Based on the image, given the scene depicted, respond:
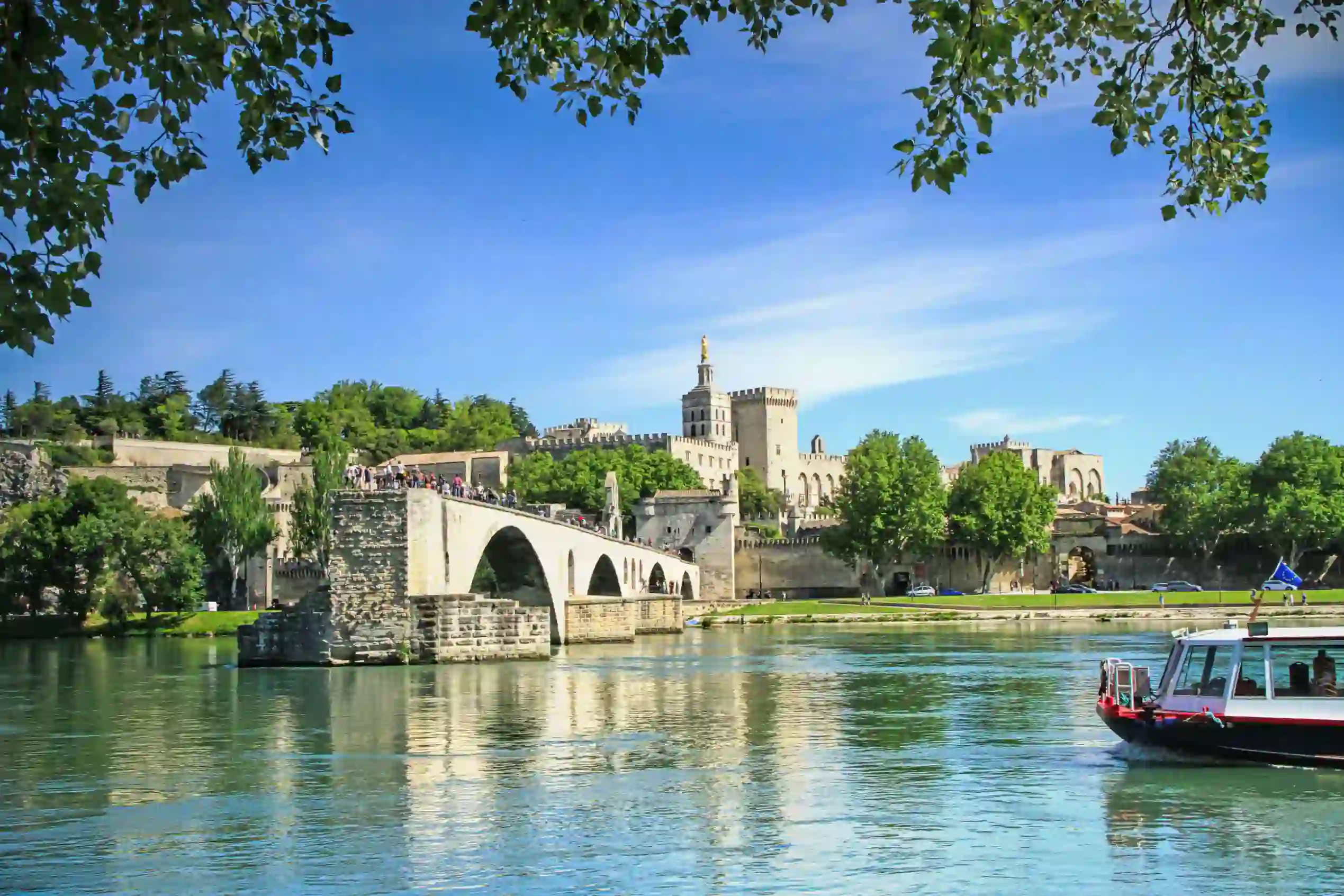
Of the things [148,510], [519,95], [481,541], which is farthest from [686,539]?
[519,95]

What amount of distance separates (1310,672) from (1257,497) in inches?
2783

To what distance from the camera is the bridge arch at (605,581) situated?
205ft

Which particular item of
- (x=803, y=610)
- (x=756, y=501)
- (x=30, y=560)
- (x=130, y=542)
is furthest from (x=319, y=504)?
(x=756, y=501)

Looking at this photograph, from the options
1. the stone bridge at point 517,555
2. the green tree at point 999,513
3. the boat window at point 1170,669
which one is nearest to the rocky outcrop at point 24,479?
the stone bridge at point 517,555

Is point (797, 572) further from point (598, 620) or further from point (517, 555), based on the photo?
point (517, 555)

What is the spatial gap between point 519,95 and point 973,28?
103 inches

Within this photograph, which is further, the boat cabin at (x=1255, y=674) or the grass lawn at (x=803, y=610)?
the grass lawn at (x=803, y=610)

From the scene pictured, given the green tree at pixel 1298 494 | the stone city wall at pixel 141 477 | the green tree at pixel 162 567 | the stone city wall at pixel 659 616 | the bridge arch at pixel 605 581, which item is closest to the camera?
the stone city wall at pixel 659 616

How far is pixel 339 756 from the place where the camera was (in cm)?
2084

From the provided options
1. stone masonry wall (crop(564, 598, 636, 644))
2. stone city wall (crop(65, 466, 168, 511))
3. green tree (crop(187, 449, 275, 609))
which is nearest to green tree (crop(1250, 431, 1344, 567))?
stone masonry wall (crop(564, 598, 636, 644))

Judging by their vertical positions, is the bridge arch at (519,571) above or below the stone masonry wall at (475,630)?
above

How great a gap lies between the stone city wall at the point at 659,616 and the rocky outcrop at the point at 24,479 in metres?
41.2

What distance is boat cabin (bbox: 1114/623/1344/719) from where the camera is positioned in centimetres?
1777

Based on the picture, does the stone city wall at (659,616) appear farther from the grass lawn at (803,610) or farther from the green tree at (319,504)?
the green tree at (319,504)
